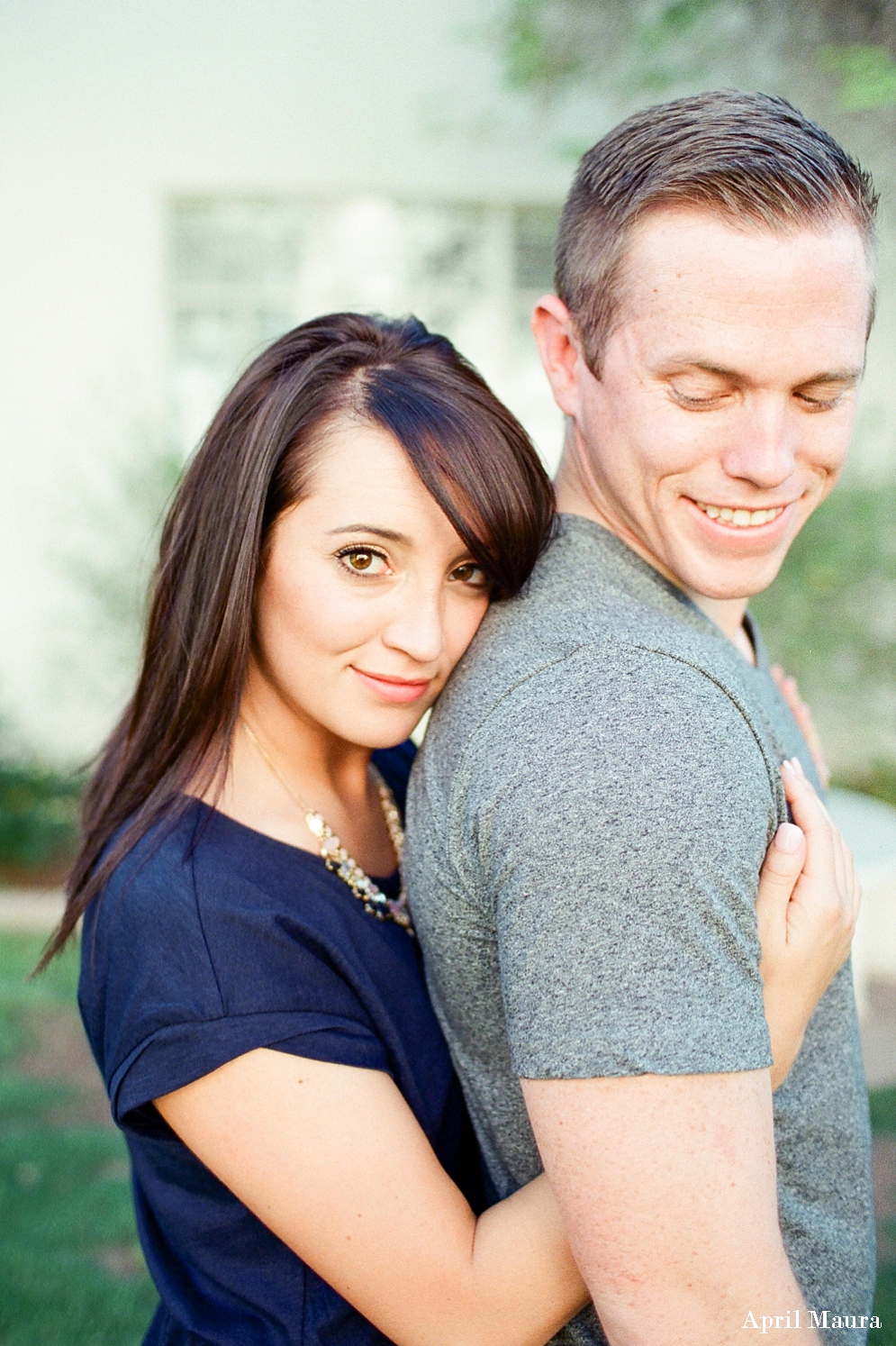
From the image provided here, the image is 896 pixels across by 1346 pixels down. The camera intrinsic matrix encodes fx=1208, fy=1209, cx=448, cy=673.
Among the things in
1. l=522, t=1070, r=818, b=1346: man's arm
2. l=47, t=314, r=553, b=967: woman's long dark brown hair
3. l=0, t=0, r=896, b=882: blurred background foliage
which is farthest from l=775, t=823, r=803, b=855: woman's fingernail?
l=0, t=0, r=896, b=882: blurred background foliage

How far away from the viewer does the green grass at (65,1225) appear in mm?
3293

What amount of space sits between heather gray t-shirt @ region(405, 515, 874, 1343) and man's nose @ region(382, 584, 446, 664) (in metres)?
0.07

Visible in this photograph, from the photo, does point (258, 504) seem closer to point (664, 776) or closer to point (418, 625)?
point (418, 625)

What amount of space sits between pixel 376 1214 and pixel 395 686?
2.43ft

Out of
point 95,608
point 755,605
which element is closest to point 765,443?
point 755,605

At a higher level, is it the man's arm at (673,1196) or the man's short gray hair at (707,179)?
the man's short gray hair at (707,179)

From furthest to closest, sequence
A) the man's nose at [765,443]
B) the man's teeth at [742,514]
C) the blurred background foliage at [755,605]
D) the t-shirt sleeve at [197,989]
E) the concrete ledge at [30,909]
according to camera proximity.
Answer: the concrete ledge at [30,909], the blurred background foliage at [755,605], the man's teeth at [742,514], the man's nose at [765,443], the t-shirt sleeve at [197,989]

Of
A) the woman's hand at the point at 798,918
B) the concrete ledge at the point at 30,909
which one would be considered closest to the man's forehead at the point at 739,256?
the woman's hand at the point at 798,918

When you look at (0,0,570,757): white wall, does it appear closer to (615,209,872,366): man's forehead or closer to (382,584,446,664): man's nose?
(382,584,446,664): man's nose

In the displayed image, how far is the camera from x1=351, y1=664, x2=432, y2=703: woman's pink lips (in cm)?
184

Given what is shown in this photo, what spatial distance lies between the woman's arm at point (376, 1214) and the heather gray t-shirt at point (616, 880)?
0.17 metres

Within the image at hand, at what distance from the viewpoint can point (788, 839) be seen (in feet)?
4.67

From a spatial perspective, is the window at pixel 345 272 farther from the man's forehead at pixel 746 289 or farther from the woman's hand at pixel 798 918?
the woman's hand at pixel 798 918

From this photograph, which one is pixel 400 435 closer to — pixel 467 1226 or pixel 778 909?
pixel 778 909
